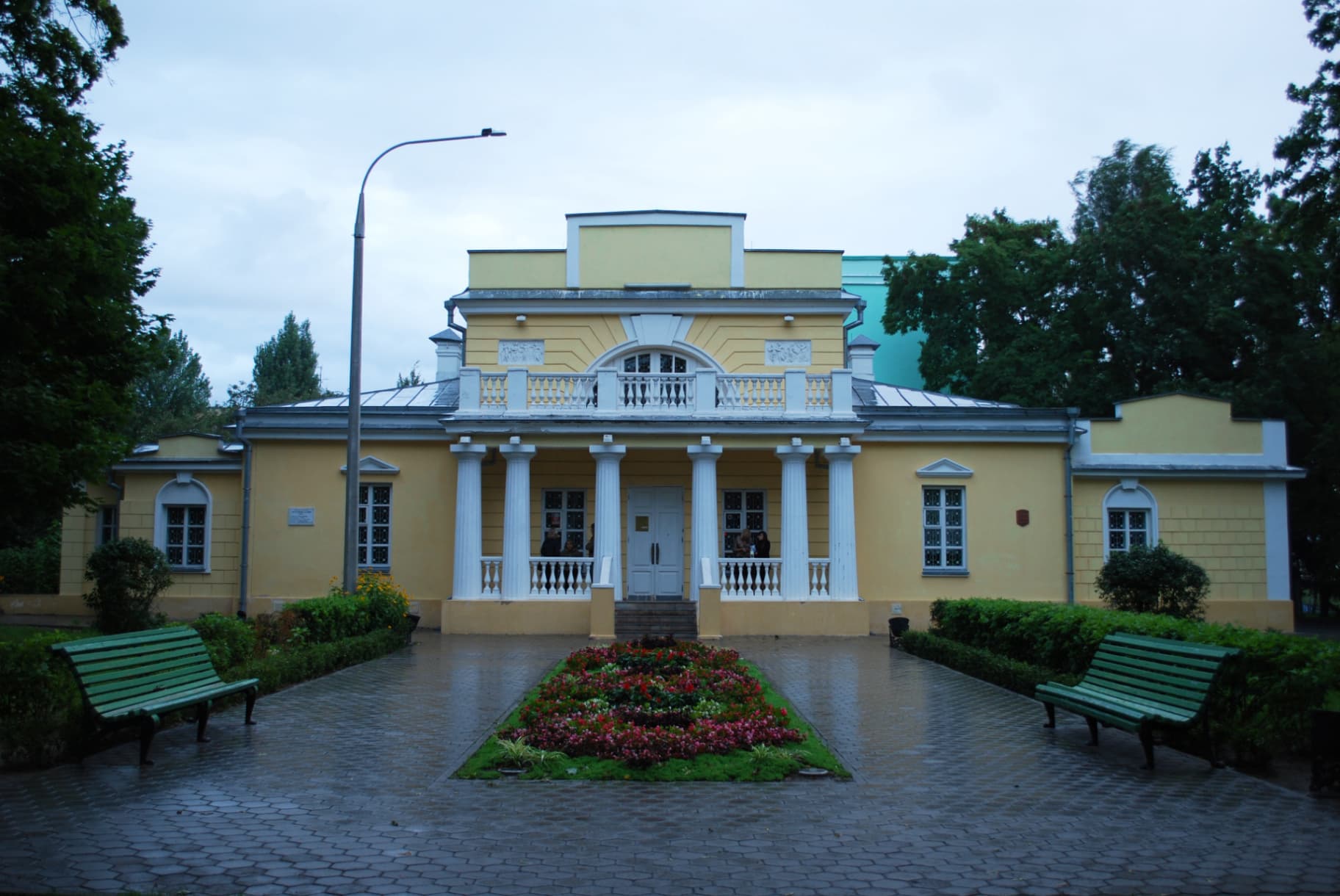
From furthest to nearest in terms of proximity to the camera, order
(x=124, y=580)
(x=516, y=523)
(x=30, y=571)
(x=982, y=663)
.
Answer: (x=30, y=571) → (x=516, y=523) → (x=124, y=580) → (x=982, y=663)

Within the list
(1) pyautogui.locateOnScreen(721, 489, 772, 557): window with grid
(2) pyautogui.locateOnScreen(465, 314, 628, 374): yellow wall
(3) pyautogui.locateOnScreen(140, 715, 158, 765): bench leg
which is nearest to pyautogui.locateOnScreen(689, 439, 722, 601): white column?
(1) pyautogui.locateOnScreen(721, 489, 772, 557): window with grid

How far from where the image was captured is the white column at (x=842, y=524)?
2164 cm

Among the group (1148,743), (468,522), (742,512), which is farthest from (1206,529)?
(1148,743)

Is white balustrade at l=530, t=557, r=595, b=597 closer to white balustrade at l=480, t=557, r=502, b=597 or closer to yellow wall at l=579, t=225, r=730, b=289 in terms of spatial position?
white balustrade at l=480, t=557, r=502, b=597

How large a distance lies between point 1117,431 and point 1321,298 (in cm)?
979

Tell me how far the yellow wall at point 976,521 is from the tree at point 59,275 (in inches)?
581

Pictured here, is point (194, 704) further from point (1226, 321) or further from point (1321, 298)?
point (1321, 298)

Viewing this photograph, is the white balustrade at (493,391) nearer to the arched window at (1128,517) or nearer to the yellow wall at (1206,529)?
the yellow wall at (1206,529)

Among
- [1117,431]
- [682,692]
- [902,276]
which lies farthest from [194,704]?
[902,276]

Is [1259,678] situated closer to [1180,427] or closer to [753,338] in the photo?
[753,338]

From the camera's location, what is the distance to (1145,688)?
30.9 ft

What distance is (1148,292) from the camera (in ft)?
101

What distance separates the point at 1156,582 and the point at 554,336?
13.1 m

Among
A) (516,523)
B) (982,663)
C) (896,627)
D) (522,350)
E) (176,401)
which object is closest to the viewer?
(982,663)
